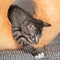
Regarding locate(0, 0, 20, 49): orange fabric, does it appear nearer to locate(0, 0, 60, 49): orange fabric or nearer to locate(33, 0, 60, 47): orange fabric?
locate(0, 0, 60, 49): orange fabric

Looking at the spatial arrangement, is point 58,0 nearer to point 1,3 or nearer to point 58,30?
point 58,30

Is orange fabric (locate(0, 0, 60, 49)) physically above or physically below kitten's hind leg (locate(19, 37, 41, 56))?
above

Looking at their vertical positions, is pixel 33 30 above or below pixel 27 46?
above

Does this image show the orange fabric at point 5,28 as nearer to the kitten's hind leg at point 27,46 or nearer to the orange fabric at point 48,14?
the kitten's hind leg at point 27,46

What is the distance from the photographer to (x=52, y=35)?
1.32 metres

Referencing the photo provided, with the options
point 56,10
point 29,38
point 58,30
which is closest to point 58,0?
point 56,10

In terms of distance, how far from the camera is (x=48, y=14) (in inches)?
50.4

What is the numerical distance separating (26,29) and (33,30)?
5cm

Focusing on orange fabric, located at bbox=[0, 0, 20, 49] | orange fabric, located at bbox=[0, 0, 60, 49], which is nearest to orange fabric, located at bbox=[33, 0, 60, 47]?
orange fabric, located at bbox=[0, 0, 60, 49]

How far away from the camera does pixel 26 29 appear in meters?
1.25

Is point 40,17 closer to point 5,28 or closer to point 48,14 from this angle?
point 48,14

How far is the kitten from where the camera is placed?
1.24 meters

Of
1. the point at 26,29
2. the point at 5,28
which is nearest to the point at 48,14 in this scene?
the point at 26,29

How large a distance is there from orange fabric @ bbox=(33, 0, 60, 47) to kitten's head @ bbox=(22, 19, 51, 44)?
0.12 ft
